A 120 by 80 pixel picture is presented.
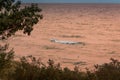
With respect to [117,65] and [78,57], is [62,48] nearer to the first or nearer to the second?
[78,57]

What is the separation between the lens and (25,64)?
38.2 ft

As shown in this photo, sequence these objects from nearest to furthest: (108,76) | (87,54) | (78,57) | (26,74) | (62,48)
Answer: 1. (108,76)
2. (26,74)
3. (78,57)
4. (87,54)
5. (62,48)

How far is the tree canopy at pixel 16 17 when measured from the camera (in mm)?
8766

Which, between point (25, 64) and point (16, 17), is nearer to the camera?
point (16, 17)

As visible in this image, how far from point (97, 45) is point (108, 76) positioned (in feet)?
68.3

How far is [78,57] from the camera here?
2384cm

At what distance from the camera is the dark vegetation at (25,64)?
8.82 metres

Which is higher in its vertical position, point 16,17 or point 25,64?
point 16,17

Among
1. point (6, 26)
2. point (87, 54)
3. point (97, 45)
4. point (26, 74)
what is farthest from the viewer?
point (97, 45)

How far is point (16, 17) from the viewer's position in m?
8.94

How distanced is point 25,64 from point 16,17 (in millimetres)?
2951

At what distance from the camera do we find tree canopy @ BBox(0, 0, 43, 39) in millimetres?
8766

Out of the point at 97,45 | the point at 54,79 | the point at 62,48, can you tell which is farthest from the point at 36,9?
the point at 97,45

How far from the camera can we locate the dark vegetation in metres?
8.82
